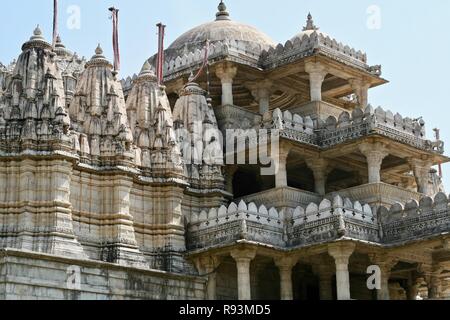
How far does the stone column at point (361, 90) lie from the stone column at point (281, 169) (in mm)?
7827

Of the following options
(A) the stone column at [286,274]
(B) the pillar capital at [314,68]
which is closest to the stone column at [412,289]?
(A) the stone column at [286,274]

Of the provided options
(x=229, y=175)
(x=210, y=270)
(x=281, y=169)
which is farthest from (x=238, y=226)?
(x=229, y=175)

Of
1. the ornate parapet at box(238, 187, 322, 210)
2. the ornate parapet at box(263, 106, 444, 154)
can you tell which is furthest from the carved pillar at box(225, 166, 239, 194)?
the ornate parapet at box(263, 106, 444, 154)

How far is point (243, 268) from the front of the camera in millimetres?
37094

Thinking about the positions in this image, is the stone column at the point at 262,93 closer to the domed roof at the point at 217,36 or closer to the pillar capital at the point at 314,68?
the domed roof at the point at 217,36

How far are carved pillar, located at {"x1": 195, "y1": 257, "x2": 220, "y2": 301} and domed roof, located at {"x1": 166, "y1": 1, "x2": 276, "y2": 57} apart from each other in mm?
13399

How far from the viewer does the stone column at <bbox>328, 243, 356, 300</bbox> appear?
36031 mm

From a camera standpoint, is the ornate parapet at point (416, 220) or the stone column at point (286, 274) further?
the stone column at point (286, 274)

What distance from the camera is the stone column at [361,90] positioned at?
4750cm

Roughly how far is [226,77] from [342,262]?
43.0ft

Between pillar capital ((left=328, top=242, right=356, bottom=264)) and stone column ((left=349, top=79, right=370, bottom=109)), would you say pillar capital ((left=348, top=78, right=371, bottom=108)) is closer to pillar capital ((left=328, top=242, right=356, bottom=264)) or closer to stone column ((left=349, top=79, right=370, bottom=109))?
stone column ((left=349, top=79, right=370, bottom=109))

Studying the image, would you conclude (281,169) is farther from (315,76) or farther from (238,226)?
(315,76)
